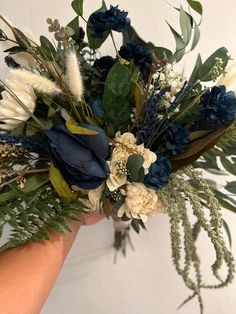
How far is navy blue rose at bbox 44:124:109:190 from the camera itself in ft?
1.87

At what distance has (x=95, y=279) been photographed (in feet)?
3.37

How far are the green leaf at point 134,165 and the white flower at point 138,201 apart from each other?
0.07 ft

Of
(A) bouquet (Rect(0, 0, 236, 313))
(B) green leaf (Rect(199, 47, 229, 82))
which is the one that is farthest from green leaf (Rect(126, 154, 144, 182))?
(B) green leaf (Rect(199, 47, 229, 82))

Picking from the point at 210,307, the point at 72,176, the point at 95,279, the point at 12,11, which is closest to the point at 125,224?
the point at 95,279

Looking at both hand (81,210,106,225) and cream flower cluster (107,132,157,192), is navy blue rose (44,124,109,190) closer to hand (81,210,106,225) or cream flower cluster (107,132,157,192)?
cream flower cluster (107,132,157,192)

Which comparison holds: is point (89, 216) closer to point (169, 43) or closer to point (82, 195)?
point (82, 195)

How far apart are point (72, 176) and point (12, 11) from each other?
1.58ft

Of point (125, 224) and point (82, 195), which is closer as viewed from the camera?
point (82, 195)

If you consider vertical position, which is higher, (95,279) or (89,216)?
(89,216)

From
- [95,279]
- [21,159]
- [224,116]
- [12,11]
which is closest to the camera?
[224,116]

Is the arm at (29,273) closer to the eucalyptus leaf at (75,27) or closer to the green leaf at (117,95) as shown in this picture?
the green leaf at (117,95)

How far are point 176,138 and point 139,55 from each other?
0.58 feet

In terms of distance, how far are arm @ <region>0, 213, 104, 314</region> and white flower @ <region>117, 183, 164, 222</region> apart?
0.13 metres

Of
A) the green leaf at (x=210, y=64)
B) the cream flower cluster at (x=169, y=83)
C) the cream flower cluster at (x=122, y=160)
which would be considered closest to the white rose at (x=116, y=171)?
the cream flower cluster at (x=122, y=160)
